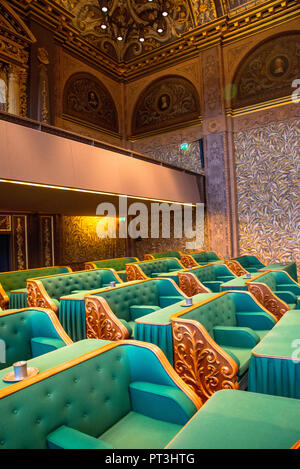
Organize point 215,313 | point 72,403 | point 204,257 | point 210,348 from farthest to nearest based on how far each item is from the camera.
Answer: point 204,257 < point 215,313 < point 210,348 < point 72,403

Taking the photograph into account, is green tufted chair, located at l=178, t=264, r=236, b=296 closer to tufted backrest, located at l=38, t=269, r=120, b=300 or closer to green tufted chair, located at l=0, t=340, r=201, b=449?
tufted backrest, located at l=38, t=269, r=120, b=300

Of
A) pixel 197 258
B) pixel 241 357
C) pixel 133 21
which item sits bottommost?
pixel 241 357

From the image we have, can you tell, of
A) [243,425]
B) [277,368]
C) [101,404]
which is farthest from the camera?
[277,368]

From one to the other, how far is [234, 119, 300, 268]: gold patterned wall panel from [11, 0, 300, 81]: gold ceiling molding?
2961 millimetres

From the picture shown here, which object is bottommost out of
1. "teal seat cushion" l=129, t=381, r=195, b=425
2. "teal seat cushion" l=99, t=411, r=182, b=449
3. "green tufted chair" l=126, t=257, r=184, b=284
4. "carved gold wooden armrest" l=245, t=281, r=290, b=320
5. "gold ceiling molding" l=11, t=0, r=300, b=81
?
"teal seat cushion" l=99, t=411, r=182, b=449

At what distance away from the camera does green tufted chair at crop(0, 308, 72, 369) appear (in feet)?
7.94

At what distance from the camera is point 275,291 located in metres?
4.42

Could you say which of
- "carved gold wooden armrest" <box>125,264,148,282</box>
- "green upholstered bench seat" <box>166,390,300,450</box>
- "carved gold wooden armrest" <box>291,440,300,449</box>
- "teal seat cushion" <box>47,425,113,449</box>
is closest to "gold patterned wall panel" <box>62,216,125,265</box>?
"carved gold wooden armrest" <box>125,264,148,282</box>

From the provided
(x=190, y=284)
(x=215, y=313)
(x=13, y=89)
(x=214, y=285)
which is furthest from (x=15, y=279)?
(x=13, y=89)

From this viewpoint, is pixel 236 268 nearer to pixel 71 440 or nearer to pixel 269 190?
pixel 269 190

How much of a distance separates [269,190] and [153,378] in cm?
776

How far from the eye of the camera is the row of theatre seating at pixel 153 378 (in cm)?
119

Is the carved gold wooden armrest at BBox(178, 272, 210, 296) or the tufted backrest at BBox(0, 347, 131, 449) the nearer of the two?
the tufted backrest at BBox(0, 347, 131, 449)

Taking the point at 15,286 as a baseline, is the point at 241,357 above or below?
below
